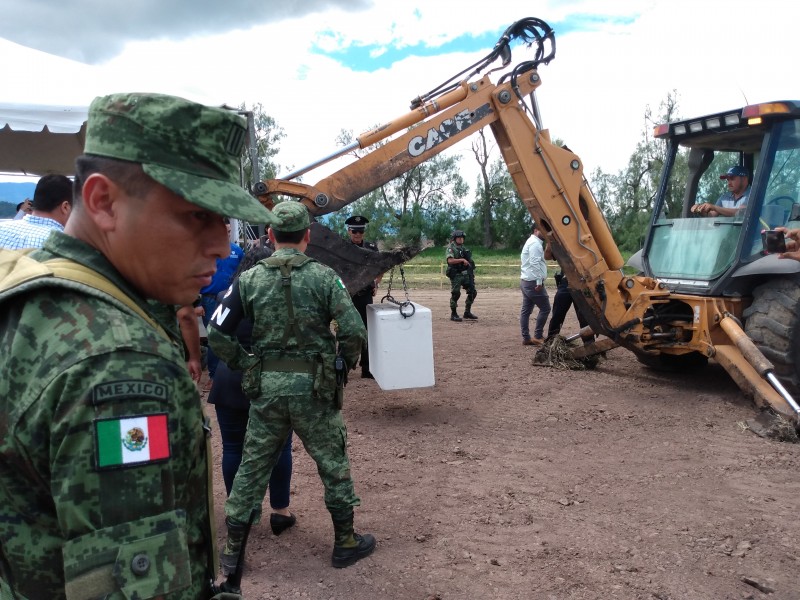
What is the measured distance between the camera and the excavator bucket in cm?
560

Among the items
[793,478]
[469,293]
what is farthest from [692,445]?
[469,293]

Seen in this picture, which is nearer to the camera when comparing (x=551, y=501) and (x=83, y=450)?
(x=83, y=450)

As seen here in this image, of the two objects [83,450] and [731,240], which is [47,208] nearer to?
[83,450]

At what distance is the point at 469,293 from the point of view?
12211mm

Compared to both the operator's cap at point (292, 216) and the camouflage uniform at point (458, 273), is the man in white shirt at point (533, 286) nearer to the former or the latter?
the camouflage uniform at point (458, 273)

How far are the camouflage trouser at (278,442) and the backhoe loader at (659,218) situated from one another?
2497mm

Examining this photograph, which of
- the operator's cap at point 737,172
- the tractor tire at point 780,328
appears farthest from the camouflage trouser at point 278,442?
the operator's cap at point 737,172

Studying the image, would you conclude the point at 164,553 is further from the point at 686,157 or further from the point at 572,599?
the point at 686,157

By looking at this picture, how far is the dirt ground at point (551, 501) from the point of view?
10.4 feet

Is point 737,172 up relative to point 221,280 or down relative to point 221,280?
up

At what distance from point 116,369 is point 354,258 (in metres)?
4.78

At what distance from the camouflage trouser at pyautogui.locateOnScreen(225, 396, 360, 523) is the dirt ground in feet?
1.25

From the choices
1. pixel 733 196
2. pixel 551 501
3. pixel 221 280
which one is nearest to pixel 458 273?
pixel 733 196

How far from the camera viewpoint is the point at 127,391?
938mm
